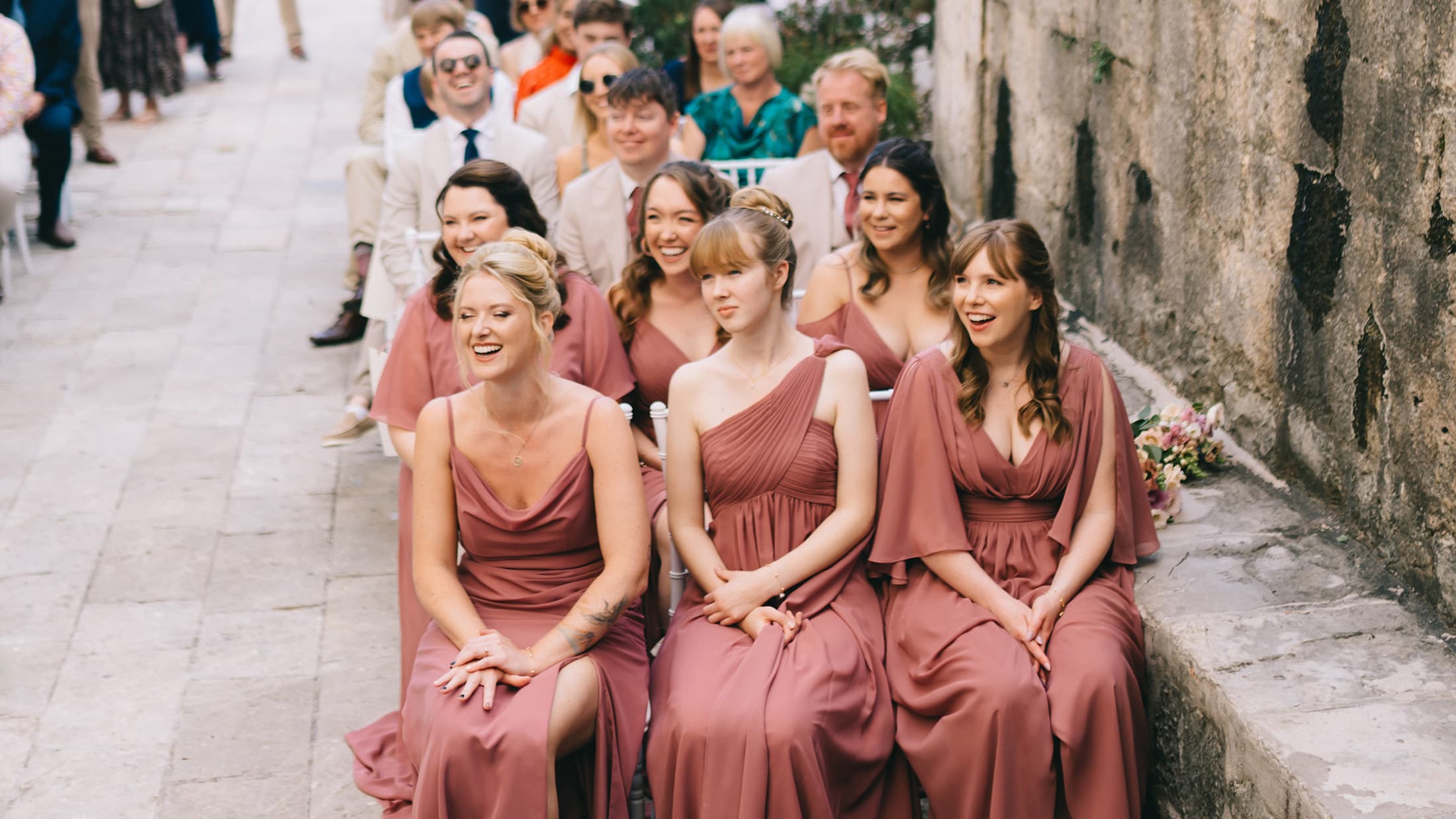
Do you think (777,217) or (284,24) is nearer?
(777,217)

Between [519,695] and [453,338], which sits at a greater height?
[453,338]

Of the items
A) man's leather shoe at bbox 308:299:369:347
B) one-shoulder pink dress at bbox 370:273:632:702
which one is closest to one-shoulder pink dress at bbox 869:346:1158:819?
one-shoulder pink dress at bbox 370:273:632:702

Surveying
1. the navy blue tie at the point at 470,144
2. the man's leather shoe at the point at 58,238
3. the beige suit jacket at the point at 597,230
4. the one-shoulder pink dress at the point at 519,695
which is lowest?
the man's leather shoe at the point at 58,238

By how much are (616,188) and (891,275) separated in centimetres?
131

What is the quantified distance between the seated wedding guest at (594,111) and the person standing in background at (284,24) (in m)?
9.06

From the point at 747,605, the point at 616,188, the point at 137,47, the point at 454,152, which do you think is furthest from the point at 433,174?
the point at 137,47

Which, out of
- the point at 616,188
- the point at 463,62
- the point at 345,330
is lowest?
the point at 345,330

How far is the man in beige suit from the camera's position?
5898 mm

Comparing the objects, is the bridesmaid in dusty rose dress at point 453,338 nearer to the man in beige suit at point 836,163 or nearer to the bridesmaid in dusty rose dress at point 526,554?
the bridesmaid in dusty rose dress at point 526,554

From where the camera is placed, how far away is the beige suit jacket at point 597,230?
5.74m

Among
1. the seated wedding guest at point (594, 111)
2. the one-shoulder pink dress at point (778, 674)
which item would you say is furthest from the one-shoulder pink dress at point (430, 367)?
the seated wedding guest at point (594, 111)

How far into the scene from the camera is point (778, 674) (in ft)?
12.0

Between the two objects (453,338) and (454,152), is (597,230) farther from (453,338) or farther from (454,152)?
(453,338)

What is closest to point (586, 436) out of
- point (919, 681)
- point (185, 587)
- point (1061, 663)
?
point (919, 681)
